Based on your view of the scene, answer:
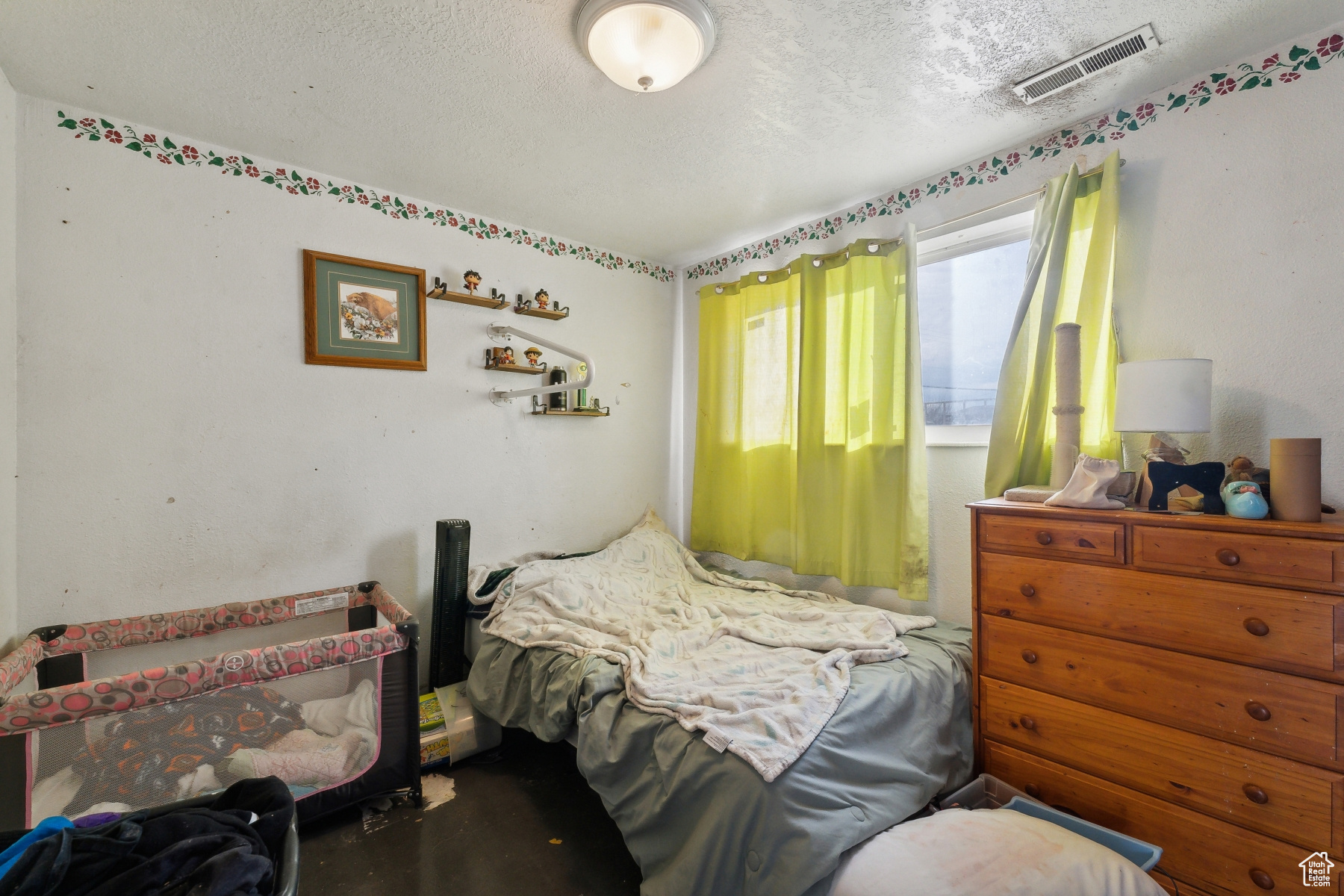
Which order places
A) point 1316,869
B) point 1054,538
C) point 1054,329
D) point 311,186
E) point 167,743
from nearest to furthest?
point 1316,869
point 167,743
point 1054,538
point 1054,329
point 311,186

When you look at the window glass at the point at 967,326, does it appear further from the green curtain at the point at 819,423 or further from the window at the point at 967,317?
the green curtain at the point at 819,423

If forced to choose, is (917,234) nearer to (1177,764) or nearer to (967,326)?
(967,326)

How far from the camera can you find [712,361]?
3.12 meters

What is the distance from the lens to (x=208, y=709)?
148 centimetres

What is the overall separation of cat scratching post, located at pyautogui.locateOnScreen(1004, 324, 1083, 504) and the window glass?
1.16ft

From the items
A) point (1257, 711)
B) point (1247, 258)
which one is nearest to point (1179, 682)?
point (1257, 711)

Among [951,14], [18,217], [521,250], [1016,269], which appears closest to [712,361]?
[521,250]

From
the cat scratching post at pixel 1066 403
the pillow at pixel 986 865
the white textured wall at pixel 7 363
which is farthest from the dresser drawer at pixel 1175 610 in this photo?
the white textured wall at pixel 7 363

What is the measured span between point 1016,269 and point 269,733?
3003 mm

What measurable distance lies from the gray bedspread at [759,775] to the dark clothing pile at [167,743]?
774mm

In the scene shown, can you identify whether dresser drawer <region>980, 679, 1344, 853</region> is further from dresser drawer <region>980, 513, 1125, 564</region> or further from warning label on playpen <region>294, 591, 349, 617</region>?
warning label on playpen <region>294, 591, 349, 617</region>

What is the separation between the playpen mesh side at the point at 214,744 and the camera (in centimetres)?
132

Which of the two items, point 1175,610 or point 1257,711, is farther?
point 1175,610

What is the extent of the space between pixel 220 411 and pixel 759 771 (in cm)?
223
